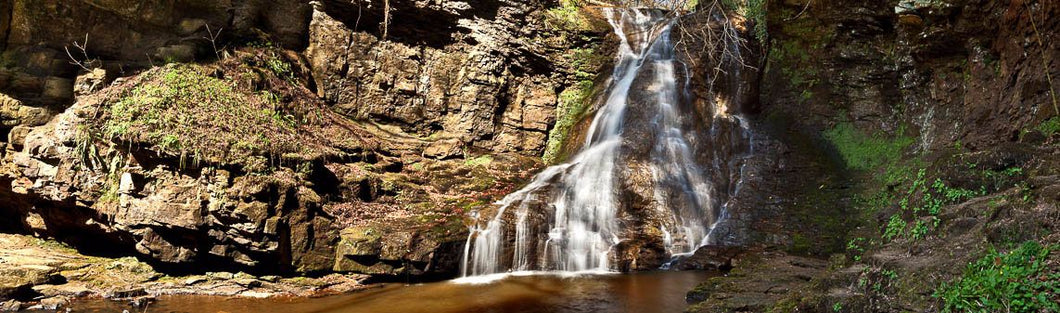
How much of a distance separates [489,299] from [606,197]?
192 inches

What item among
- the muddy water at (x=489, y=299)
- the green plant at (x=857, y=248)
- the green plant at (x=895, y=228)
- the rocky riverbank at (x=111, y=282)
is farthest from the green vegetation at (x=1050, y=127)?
the rocky riverbank at (x=111, y=282)

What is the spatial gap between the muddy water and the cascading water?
106 cm

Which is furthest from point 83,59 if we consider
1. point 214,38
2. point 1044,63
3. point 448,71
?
point 1044,63

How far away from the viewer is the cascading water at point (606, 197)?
1053cm

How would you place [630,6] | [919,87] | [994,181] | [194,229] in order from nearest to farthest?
1. [994,181]
2. [194,229]
3. [919,87]
4. [630,6]

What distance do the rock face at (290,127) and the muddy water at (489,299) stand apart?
40.2 inches

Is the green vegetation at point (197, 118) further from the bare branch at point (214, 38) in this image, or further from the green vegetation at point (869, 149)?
the green vegetation at point (869, 149)

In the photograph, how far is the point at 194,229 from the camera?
28.2ft

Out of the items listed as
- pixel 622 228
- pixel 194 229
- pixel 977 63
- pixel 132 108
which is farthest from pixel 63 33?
pixel 977 63

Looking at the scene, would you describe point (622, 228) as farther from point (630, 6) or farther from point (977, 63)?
point (630, 6)

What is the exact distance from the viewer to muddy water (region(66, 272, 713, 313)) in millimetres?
7469

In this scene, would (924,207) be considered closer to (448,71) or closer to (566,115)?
(566,115)

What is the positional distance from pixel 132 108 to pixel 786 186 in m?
14.0

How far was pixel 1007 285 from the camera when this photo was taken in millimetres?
3674
